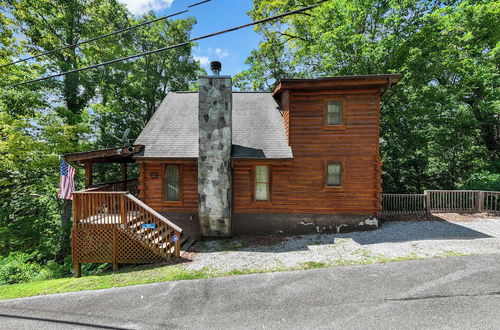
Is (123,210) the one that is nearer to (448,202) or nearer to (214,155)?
(214,155)

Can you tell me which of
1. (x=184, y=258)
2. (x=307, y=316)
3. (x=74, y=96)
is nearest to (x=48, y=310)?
(x=184, y=258)

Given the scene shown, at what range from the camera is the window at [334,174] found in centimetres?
924

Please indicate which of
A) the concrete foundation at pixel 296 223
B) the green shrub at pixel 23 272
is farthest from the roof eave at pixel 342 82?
the green shrub at pixel 23 272

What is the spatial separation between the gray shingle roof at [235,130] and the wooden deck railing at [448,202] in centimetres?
743

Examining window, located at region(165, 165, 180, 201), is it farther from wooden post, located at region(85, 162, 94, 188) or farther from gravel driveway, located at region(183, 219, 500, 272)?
wooden post, located at region(85, 162, 94, 188)

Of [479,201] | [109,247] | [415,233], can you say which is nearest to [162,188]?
[109,247]

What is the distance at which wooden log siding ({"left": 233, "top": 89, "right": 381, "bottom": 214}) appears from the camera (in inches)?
358

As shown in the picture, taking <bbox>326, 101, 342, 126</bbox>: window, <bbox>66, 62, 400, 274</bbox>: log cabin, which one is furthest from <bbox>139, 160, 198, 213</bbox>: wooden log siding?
<bbox>326, 101, 342, 126</bbox>: window

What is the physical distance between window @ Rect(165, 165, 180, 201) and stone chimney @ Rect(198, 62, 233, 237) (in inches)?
60.2

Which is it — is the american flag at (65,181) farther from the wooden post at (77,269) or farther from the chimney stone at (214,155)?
the chimney stone at (214,155)

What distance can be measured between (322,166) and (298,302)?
230 inches

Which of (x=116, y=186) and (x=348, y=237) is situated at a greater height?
(x=116, y=186)

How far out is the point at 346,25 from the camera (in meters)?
15.2

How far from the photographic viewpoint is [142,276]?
5988 millimetres
